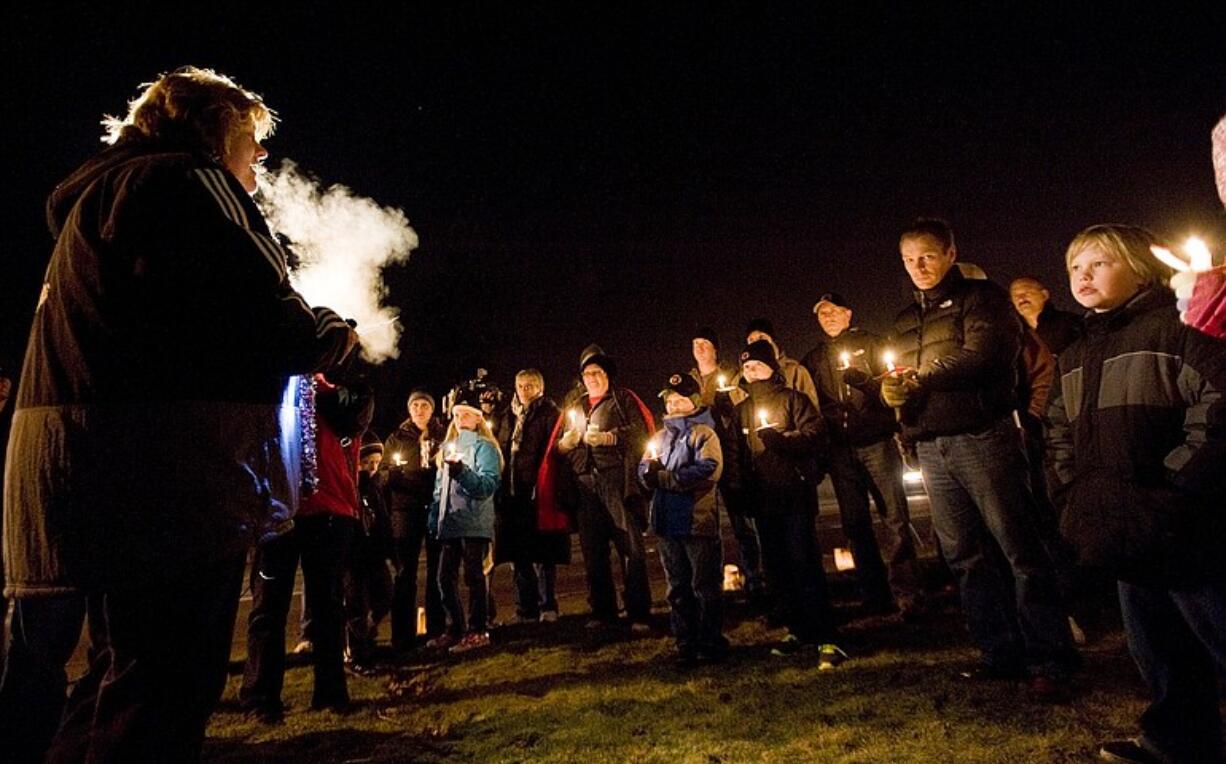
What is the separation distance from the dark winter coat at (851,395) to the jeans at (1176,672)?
295 centimetres

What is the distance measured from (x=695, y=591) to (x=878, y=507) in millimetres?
2159

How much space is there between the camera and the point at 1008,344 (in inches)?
163

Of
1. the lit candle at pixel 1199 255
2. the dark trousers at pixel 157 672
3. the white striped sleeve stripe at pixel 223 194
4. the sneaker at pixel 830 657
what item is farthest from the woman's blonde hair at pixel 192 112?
the sneaker at pixel 830 657

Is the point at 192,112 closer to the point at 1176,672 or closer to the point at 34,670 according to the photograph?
the point at 34,670

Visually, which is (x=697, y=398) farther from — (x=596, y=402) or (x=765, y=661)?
(x=765, y=661)

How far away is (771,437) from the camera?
562 cm

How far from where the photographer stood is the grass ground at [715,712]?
3.32m

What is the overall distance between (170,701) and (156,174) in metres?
1.47

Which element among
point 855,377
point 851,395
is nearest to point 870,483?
point 851,395

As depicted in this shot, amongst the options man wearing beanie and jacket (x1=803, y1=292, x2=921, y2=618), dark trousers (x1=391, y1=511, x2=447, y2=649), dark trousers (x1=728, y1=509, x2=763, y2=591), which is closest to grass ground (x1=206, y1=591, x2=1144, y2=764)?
man wearing beanie and jacket (x1=803, y1=292, x2=921, y2=618)

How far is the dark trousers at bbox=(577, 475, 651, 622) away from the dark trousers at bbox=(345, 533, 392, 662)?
2.08m

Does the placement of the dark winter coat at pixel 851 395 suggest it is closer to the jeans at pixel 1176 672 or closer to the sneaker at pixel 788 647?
the sneaker at pixel 788 647

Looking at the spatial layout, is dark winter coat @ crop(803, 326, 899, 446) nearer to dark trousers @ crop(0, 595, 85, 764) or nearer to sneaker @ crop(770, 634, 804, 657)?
sneaker @ crop(770, 634, 804, 657)

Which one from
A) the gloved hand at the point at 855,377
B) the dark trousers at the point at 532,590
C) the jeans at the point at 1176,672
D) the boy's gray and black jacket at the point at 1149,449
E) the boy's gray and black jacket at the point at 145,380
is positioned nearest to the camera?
the boy's gray and black jacket at the point at 145,380
